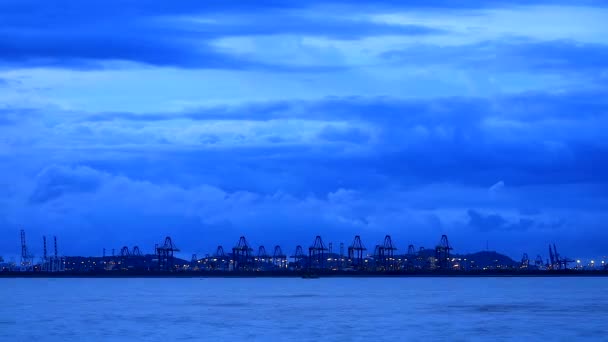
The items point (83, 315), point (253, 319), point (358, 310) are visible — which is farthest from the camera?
point (358, 310)

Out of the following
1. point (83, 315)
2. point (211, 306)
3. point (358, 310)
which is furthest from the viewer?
point (211, 306)

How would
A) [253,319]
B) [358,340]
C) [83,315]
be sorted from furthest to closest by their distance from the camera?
[83,315] < [253,319] < [358,340]

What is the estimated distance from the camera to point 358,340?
62000 millimetres

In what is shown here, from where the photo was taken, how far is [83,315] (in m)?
86.2

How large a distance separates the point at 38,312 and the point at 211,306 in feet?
58.3

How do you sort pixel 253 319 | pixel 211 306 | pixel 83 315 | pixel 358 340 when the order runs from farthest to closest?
pixel 211 306, pixel 83 315, pixel 253 319, pixel 358 340

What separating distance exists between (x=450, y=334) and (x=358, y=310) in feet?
89.4

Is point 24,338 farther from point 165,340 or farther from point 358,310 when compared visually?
point 358,310

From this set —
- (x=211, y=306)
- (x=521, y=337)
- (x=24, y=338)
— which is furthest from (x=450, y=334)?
(x=211, y=306)

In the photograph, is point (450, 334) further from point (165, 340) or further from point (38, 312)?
point (38, 312)

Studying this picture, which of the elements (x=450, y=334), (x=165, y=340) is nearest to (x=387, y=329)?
(x=450, y=334)

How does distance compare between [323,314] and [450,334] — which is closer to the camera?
[450,334]

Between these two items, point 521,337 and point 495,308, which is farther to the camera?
point 495,308

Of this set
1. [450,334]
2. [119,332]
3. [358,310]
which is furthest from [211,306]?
[450,334]
